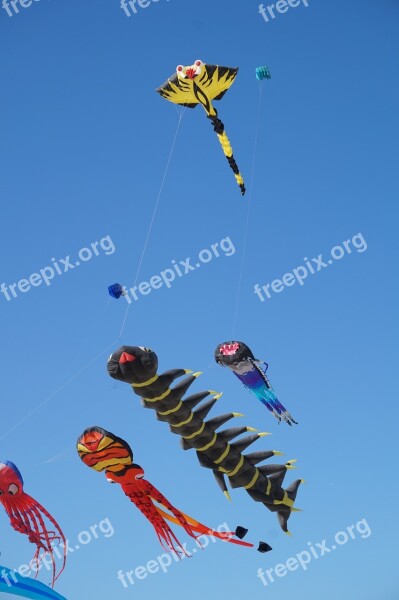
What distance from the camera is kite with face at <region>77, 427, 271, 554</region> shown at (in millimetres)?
15641

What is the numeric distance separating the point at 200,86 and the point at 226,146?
195 centimetres

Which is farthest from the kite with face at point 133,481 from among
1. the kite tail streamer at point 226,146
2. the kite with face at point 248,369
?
the kite tail streamer at point 226,146

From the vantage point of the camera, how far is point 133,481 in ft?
53.5

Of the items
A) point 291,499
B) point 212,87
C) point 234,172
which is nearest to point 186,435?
point 291,499

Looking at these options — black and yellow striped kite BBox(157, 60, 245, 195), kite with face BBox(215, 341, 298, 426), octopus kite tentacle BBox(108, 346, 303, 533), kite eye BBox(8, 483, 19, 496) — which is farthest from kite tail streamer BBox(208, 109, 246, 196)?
kite eye BBox(8, 483, 19, 496)

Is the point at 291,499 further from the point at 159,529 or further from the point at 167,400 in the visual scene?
the point at 167,400

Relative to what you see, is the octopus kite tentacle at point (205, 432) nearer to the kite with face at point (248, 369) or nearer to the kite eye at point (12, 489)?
the kite with face at point (248, 369)

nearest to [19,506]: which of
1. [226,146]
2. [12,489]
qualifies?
[12,489]

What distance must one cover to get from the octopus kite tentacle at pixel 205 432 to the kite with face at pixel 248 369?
198 cm

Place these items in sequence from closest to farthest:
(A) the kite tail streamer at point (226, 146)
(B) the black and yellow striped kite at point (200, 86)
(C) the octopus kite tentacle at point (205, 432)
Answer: (C) the octopus kite tentacle at point (205, 432) < (B) the black and yellow striped kite at point (200, 86) < (A) the kite tail streamer at point (226, 146)

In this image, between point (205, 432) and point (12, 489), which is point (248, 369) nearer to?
point (205, 432)

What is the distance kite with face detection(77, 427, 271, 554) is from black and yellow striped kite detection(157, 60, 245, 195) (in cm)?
887

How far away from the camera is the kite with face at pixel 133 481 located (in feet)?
51.3

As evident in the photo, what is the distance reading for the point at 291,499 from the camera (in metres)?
16.3
